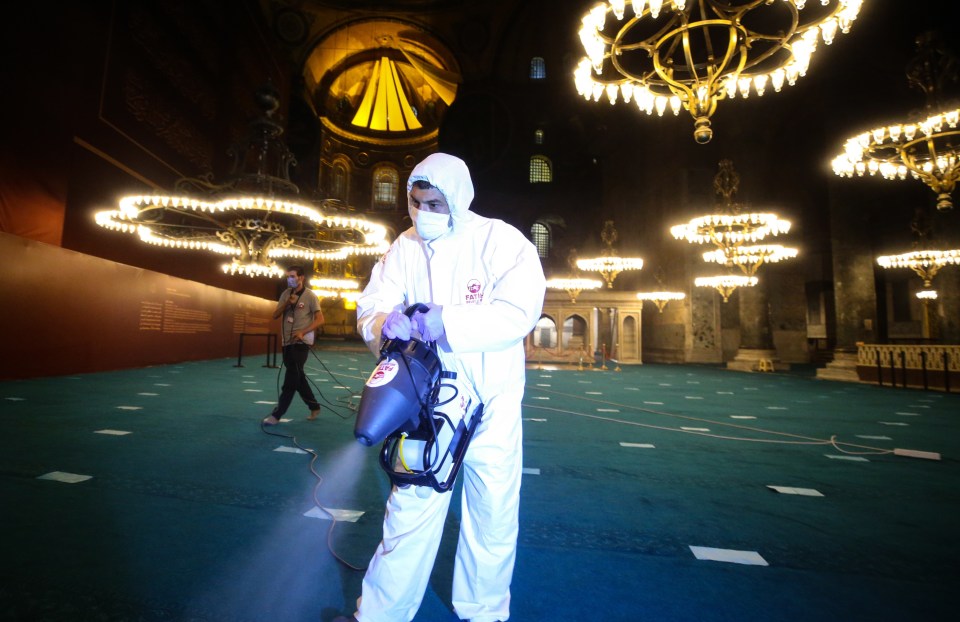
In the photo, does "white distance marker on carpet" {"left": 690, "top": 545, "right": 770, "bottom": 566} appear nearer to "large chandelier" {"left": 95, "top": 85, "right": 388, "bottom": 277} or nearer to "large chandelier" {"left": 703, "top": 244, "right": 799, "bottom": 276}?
"large chandelier" {"left": 95, "top": 85, "right": 388, "bottom": 277}

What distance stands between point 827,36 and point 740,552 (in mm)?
5801

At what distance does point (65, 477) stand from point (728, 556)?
3.57 m

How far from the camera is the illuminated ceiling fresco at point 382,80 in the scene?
24.4 m

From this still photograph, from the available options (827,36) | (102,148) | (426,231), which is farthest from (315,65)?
(426,231)

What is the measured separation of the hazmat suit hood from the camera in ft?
4.08

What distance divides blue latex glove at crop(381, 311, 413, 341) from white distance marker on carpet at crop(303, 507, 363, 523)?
1.48 m

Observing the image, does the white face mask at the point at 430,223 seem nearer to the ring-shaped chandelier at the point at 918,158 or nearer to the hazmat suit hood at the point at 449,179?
the hazmat suit hood at the point at 449,179

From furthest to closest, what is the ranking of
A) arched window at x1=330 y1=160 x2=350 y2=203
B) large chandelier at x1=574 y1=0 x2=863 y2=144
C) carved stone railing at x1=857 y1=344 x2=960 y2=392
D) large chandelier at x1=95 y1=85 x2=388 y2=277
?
arched window at x1=330 y1=160 x2=350 y2=203 → carved stone railing at x1=857 y1=344 x2=960 y2=392 → large chandelier at x1=95 y1=85 x2=388 y2=277 → large chandelier at x1=574 y1=0 x2=863 y2=144

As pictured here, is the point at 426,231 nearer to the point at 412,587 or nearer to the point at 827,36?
the point at 412,587

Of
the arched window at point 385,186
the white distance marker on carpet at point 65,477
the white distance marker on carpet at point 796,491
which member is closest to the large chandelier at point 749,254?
the white distance marker on carpet at point 796,491

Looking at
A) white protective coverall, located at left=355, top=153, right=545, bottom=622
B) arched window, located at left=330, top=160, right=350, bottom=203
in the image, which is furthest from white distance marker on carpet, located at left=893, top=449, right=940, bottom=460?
arched window, located at left=330, top=160, right=350, bottom=203

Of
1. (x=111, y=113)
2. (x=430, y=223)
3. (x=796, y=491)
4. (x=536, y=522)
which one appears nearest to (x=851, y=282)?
(x=796, y=491)

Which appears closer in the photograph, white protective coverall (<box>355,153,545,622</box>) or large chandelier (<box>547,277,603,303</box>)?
white protective coverall (<box>355,153,545,622</box>)

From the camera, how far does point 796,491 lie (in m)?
2.74
